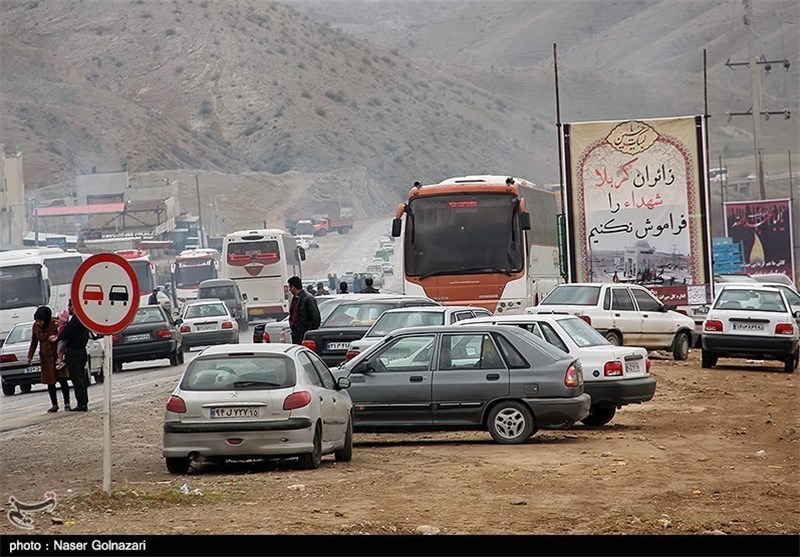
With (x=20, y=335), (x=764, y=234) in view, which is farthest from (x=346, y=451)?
(x=764, y=234)

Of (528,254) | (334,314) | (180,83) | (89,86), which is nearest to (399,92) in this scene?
(180,83)

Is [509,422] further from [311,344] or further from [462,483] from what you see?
[311,344]

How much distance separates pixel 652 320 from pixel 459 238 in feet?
15.4

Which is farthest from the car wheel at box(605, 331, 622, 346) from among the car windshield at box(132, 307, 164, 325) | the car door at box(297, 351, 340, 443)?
the car door at box(297, 351, 340, 443)

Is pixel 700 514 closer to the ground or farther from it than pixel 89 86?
closer to the ground

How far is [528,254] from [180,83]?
436 feet

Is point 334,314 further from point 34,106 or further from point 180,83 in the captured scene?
point 180,83

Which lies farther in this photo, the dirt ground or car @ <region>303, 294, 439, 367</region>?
car @ <region>303, 294, 439, 367</region>

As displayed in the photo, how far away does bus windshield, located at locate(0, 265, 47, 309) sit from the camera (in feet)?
157

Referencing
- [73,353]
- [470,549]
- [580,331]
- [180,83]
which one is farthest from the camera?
[180,83]

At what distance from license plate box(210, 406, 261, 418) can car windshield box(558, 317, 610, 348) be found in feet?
19.6

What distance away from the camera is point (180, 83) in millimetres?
163250

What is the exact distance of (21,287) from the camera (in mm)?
48312

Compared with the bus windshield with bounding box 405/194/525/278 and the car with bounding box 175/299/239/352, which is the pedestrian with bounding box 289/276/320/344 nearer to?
the bus windshield with bounding box 405/194/525/278
